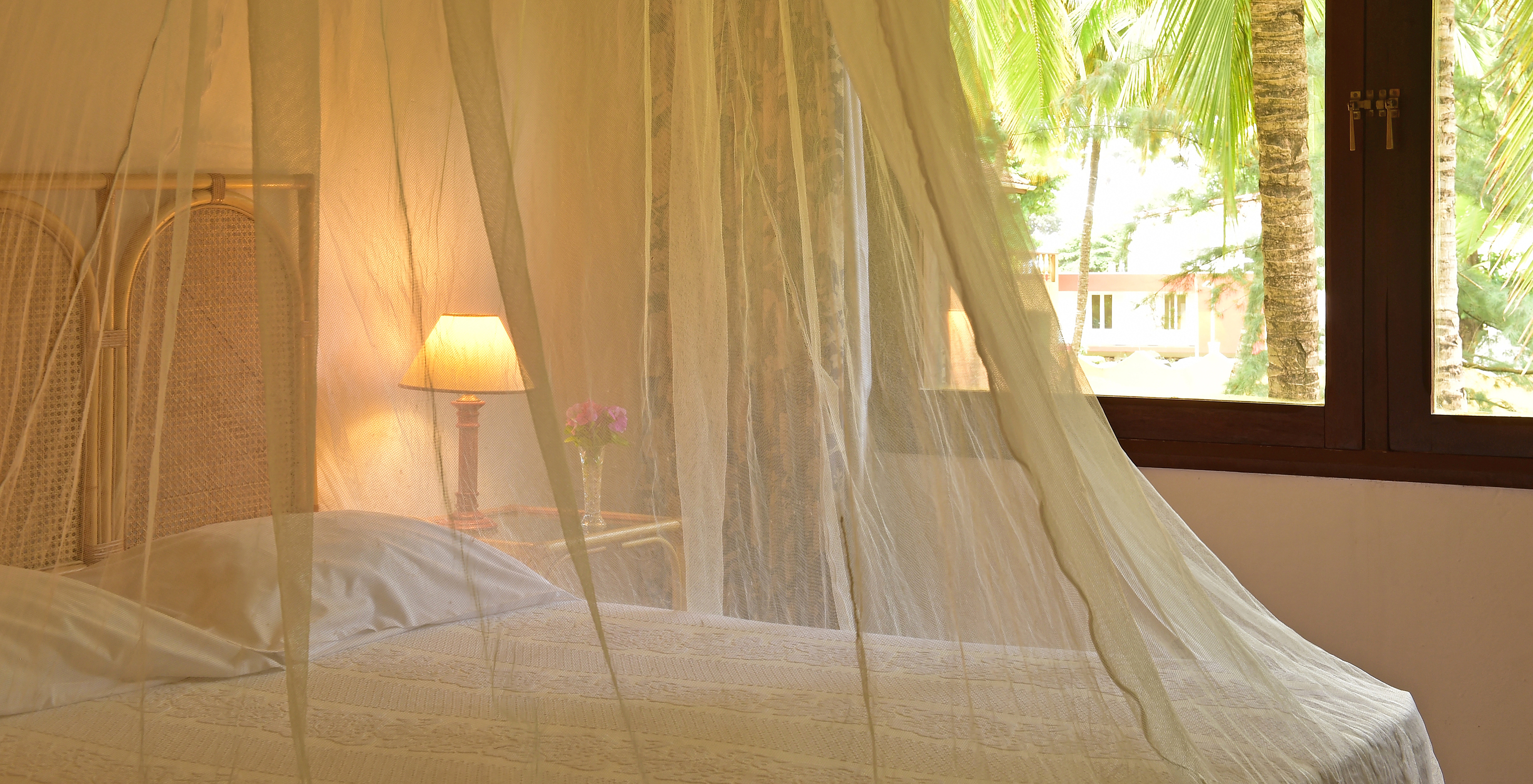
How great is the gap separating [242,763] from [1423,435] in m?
2.44

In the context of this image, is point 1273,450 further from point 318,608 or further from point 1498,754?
point 318,608

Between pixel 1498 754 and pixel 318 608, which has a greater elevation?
pixel 318 608

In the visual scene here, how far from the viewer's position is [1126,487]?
169 centimetres

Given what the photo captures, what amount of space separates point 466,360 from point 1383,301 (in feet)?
6.94

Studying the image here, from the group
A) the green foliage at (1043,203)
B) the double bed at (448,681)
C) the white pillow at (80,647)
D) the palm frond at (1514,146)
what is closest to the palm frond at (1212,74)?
the green foliage at (1043,203)

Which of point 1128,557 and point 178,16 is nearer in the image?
point 1128,557

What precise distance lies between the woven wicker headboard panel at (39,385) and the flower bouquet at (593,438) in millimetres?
940

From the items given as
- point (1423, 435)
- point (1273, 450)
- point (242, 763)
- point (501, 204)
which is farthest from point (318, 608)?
point (1423, 435)

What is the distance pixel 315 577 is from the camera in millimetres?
2215

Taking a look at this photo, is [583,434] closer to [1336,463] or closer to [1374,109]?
[1336,463]

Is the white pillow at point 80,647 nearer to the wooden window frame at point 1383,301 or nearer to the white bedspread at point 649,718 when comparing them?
the white bedspread at point 649,718

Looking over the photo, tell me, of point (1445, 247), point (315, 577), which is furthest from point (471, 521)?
point (1445, 247)

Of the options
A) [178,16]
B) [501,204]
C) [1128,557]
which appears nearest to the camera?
[501,204]

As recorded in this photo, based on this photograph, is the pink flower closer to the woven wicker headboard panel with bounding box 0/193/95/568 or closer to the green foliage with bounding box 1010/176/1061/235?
the woven wicker headboard panel with bounding box 0/193/95/568
